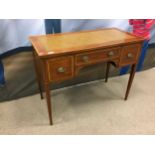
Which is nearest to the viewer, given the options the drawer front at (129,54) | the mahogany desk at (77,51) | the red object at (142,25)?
the mahogany desk at (77,51)

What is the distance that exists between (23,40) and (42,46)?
0.50 m

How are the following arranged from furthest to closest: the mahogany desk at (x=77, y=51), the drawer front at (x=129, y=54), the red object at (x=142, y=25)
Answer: the red object at (x=142, y=25)
the drawer front at (x=129, y=54)
the mahogany desk at (x=77, y=51)

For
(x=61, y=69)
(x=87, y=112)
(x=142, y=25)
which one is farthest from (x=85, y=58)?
(x=142, y=25)

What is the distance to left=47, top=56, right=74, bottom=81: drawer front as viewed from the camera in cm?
112

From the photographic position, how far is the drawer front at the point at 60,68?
3.69 feet

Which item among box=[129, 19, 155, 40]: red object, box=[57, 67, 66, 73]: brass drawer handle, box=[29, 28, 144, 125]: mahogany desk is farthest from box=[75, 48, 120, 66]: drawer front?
box=[129, 19, 155, 40]: red object

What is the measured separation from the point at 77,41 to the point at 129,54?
1.66ft

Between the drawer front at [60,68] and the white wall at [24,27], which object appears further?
the white wall at [24,27]

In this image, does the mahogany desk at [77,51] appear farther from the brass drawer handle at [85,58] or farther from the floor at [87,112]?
the floor at [87,112]

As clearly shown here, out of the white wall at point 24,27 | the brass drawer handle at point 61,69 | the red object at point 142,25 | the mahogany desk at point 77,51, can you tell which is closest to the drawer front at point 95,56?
the mahogany desk at point 77,51

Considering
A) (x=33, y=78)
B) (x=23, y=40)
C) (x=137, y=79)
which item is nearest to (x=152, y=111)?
(x=137, y=79)

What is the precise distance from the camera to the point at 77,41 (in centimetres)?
130

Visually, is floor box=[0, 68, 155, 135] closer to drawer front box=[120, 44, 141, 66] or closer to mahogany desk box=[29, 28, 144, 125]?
mahogany desk box=[29, 28, 144, 125]

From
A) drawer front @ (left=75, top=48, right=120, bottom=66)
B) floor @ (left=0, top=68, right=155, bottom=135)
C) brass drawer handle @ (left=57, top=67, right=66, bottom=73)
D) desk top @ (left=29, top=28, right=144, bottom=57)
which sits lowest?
floor @ (left=0, top=68, right=155, bottom=135)
